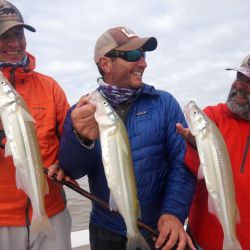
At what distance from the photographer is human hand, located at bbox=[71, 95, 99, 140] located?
3281mm

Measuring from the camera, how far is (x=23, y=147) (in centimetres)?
312

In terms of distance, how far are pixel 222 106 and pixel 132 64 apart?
107 cm

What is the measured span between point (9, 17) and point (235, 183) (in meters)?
2.94

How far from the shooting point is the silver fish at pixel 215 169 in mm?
3184

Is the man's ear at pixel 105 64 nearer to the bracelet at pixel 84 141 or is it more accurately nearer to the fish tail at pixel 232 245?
the bracelet at pixel 84 141

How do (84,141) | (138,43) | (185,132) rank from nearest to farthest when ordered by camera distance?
(185,132) < (84,141) < (138,43)

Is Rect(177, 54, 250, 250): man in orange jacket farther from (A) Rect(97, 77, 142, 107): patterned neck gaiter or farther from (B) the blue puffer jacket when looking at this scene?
(A) Rect(97, 77, 142, 107): patterned neck gaiter

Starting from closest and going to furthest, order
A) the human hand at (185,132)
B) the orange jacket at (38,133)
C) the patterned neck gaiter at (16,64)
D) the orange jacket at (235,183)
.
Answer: the human hand at (185,132), the orange jacket at (235,183), the orange jacket at (38,133), the patterned neck gaiter at (16,64)

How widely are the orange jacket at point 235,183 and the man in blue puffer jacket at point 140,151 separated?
212 millimetres

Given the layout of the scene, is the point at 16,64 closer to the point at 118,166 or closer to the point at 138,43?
the point at 138,43

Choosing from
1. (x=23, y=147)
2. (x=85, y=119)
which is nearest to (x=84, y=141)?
(x=85, y=119)

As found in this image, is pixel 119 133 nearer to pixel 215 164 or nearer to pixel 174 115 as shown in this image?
pixel 215 164

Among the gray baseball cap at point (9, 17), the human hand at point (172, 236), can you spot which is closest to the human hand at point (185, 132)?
the human hand at point (172, 236)

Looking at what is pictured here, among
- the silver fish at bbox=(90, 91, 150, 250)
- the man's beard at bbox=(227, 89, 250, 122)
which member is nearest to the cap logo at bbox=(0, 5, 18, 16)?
the silver fish at bbox=(90, 91, 150, 250)
